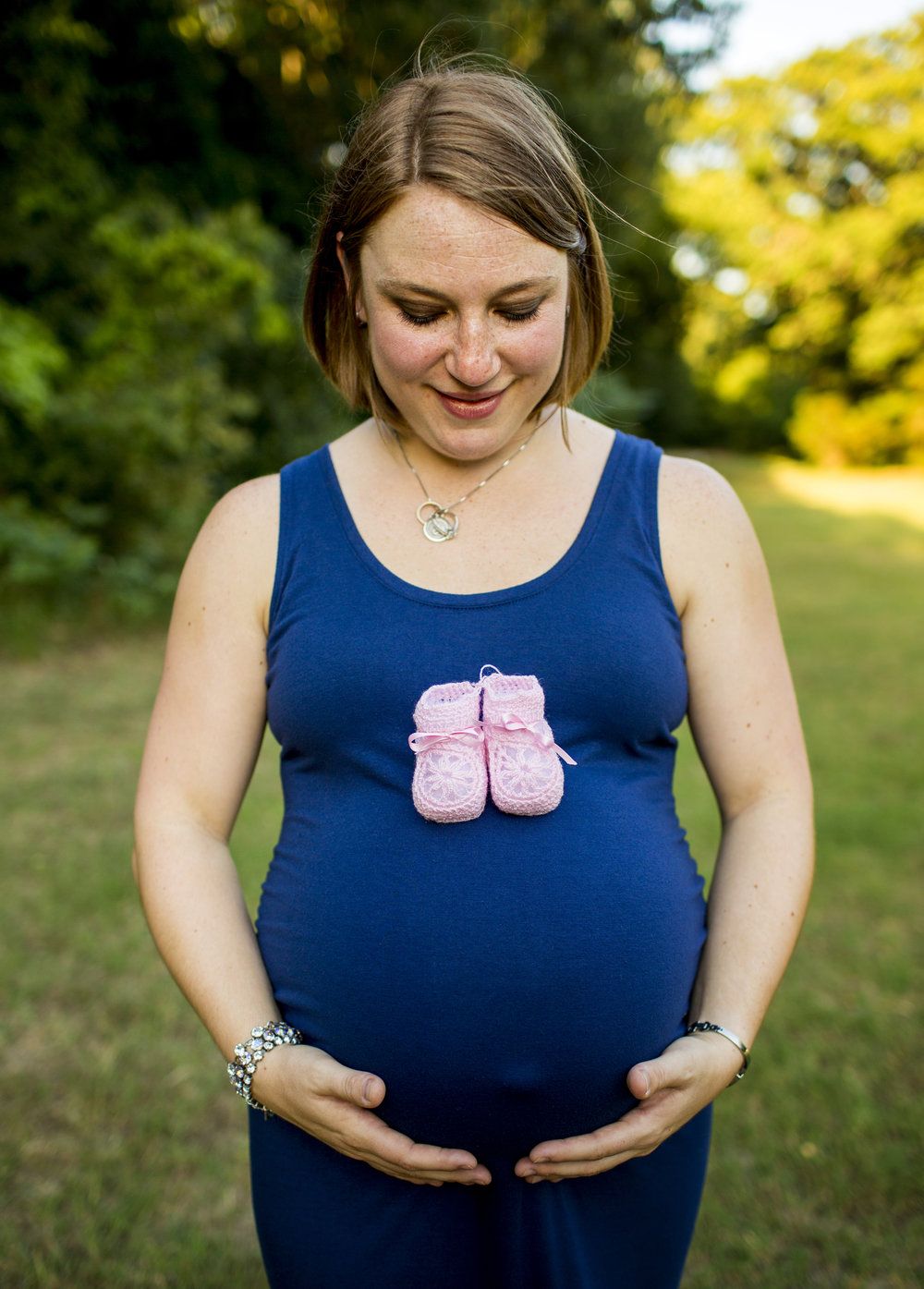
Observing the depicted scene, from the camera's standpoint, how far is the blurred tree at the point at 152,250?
6.34 m

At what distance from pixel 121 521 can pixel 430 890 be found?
681 centimetres

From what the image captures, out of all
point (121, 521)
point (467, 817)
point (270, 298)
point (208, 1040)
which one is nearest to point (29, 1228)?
point (208, 1040)

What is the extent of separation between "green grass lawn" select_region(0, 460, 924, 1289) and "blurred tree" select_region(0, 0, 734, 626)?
7.47 ft

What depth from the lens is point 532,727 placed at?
121 centimetres

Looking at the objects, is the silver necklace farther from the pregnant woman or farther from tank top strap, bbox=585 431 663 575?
tank top strap, bbox=585 431 663 575

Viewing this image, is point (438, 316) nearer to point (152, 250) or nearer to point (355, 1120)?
point (355, 1120)

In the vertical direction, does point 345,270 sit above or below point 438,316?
above

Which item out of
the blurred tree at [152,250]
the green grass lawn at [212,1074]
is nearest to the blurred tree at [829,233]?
the blurred tree at [152,250]

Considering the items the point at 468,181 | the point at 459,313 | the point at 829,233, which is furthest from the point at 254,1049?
the point at 829,233

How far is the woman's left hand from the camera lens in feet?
3.95

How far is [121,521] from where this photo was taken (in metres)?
7.40

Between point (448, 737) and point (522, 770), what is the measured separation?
102mm

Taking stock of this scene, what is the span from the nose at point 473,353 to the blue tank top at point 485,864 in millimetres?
261

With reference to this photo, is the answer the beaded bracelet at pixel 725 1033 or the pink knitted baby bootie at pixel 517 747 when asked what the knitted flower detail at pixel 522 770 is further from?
the beaded bracelet at pixel 725 1033
